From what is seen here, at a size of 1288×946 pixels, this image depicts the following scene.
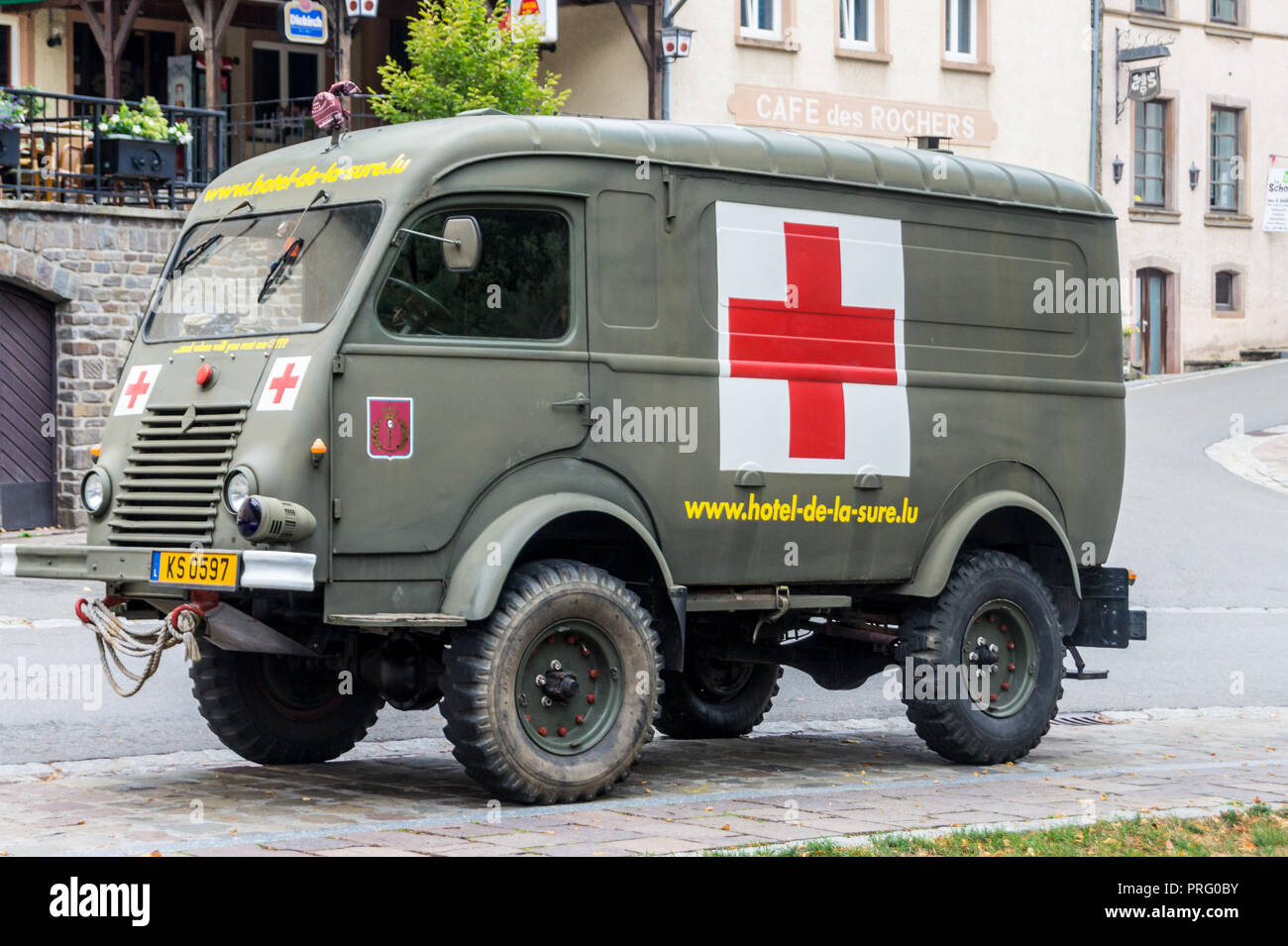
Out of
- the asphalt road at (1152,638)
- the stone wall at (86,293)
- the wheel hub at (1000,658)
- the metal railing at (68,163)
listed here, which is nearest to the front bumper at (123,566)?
the asphalt road at (1152,638)

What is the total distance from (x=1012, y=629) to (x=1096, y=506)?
94cm

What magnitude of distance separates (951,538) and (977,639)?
22.3 inches

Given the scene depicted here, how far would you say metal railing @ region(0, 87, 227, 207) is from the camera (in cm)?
1994

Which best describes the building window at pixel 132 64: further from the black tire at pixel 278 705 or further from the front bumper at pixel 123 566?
the front bumper at pixel 123 566

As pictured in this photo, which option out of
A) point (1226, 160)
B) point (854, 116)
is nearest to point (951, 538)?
point (854, 116)

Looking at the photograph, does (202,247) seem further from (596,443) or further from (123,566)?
(596,443)

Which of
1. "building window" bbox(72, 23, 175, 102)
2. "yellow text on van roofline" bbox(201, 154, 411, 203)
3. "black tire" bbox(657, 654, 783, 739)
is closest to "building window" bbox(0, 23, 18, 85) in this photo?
"building window" bbox(72, 23, 175, 102)

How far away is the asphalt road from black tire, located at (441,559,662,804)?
2.58 m

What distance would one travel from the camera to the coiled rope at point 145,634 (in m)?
7.66

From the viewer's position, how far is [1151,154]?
117ft

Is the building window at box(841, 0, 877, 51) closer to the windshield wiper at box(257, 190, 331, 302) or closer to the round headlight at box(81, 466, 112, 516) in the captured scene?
the windshield wiper at box(257, 190, 331, 302)

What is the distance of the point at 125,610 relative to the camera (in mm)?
8266
